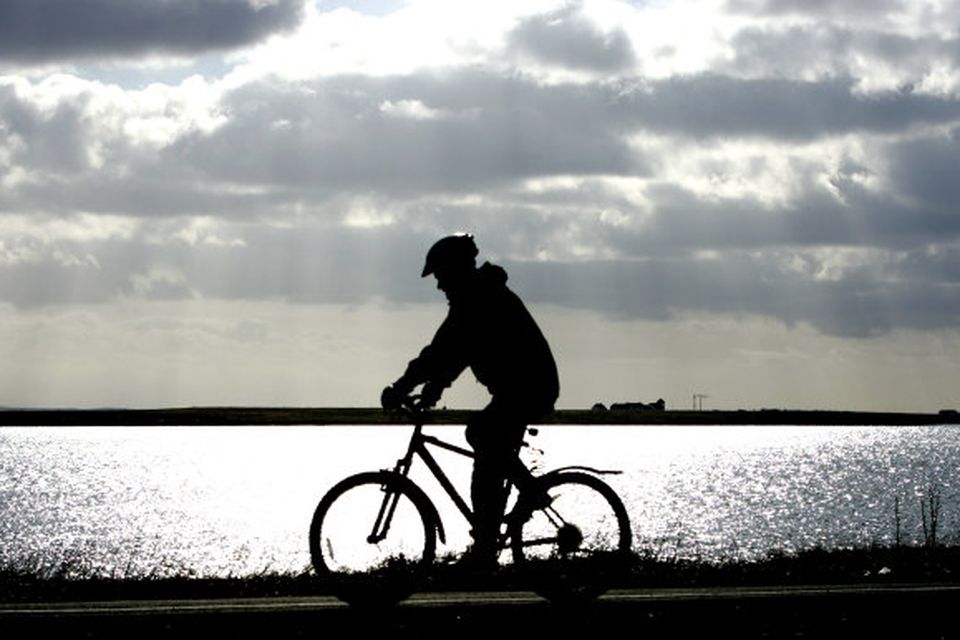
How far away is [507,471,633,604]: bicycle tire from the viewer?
11.3 meters

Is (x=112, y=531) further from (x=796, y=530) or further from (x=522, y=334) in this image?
(x=522, y=334)

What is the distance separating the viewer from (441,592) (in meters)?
12.3

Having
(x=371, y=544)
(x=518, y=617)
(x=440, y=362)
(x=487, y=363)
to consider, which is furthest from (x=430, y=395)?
(x=518, y=617)

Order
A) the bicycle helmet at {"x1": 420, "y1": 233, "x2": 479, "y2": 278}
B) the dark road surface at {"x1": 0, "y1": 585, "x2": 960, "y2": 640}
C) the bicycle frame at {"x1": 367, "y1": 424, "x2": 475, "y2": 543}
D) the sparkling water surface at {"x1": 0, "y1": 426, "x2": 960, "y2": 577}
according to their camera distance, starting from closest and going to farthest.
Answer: the dark road surface at {"x1": 0, "y1": 585, "x2": 960, "y2": 640}
the bicycle helmet at {"x1": 420, "y1": 233, "x2": 479, "y2": 278}
the bicycle frame at {"x1": 367, "y1": 424, "x2": 475, "y2": 543}
the sparkling water surface at {"x1": 0, "y1": 426, "x2": 960, "y2": 577}

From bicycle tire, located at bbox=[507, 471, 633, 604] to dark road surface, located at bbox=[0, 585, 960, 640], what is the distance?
7.7 inches

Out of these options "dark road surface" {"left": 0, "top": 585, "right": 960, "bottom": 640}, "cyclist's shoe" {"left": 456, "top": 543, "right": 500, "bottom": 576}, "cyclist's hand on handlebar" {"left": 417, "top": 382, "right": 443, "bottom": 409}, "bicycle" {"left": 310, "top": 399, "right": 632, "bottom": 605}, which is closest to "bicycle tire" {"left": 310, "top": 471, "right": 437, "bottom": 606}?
"bicycle" {"left": 310, "top": 399, "right": 632, "bottom": 605}

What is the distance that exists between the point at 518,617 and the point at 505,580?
2475 millimetres

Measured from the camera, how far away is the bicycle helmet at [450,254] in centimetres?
1077

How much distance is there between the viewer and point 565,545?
448 inches

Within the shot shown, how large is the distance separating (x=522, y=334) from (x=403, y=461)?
1.31 m

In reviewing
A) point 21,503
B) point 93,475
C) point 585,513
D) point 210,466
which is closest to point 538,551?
point 585,513

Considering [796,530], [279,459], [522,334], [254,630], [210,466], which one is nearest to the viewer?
[254,630]

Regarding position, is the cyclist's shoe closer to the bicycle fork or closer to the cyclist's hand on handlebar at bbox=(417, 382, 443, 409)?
the bicycle fork

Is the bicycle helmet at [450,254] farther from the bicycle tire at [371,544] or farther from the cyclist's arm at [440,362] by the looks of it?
the bicycle tire at [371,544]
